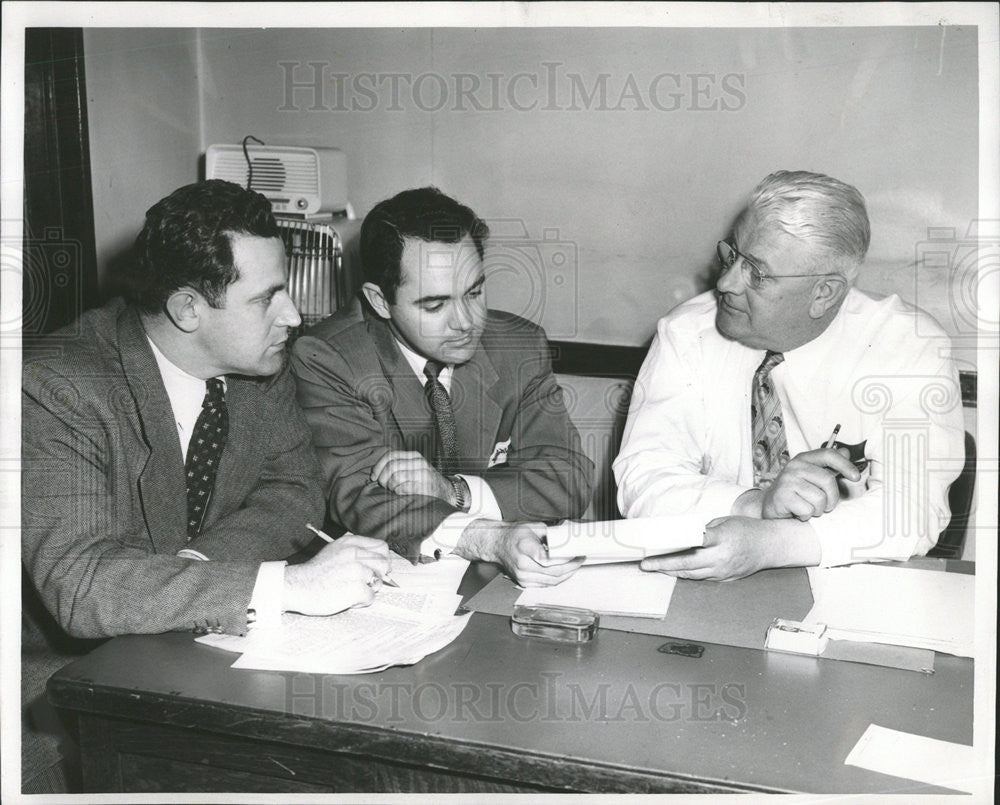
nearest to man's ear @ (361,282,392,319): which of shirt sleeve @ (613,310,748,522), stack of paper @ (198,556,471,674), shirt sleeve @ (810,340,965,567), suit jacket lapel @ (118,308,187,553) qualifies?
suit jacket lapel @ (118,308,187,553)

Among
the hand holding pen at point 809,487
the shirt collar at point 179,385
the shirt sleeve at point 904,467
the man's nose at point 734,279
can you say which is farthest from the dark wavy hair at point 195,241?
the shirt sleeve at point 904,467

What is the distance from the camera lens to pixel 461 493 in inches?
77.1

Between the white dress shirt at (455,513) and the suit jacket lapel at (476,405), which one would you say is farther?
the suit jacket lapel at (476,405)

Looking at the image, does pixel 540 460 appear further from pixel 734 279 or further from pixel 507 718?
pixel 507 718

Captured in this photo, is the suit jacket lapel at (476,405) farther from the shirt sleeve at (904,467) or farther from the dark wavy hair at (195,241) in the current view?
the shirt sleeve at (904,467)

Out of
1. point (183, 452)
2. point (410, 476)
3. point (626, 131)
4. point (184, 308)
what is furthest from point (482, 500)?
point (626, 131)

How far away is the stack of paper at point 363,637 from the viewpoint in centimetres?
129

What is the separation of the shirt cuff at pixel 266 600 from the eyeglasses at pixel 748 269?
1214mm

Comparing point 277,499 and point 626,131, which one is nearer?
point 277,499

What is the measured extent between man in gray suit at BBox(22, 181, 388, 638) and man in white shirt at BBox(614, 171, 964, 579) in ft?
2.34

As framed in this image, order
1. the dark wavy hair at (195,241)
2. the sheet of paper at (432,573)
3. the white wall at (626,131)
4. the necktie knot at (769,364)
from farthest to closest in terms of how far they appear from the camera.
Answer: the white wall at (626,131)
the necktie knot at (769,364)
the dark wavy hair at (195,241)
the sheet of paper at (432,573)

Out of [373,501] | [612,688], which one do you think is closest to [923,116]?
[373,501]

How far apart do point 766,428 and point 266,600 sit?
4.11ft

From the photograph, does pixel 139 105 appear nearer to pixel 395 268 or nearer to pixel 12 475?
pixel 395 268
